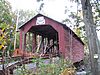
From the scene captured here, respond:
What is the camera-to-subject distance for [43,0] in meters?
11.8

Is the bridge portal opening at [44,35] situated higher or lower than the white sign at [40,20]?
lower

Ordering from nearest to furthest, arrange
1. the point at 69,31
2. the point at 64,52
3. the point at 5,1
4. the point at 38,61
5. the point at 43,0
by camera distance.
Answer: the point at 38,61 < the point at 43,0 < the point at 64,52 < the point at 69,31 < the point at 5,1

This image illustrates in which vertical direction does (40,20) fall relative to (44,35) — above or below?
above

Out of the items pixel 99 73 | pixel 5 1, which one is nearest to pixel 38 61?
pixel 99 73

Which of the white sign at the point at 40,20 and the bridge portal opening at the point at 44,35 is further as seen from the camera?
the bridge portal opening at the point at 44,35

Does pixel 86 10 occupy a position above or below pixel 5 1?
below

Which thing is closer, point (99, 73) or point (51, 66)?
point (51, 66)

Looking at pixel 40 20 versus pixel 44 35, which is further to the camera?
pixel 44 35

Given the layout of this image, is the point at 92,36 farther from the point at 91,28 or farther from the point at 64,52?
the point at 64,52

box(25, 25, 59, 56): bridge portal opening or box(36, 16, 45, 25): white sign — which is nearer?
box(36, 16, 45, 25): white sign

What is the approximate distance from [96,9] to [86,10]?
1.66 metres

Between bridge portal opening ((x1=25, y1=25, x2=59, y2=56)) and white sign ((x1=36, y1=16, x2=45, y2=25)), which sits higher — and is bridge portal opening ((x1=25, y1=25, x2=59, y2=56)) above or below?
below

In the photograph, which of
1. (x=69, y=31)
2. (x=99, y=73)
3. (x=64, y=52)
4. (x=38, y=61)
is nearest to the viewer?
(x=38, y=61)

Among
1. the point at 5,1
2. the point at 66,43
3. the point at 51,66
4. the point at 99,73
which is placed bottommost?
the point at 99,73
